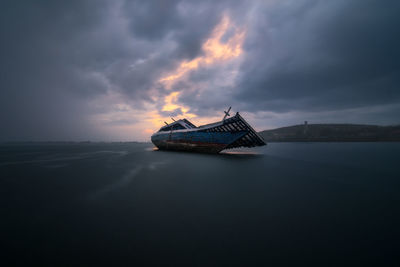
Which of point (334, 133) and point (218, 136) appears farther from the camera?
point (334, 133)

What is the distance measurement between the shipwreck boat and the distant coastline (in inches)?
5874

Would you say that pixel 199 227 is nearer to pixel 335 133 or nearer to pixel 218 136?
pixel 218 136

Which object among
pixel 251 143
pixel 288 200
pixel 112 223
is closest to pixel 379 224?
pixel 288 200

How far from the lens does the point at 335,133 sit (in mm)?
139250

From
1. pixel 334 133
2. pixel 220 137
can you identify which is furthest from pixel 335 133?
pixel 220 137

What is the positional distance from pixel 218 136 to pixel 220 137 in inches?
17.4

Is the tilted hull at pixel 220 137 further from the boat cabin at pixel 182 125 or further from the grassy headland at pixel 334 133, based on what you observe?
the grassy headland at pixel 334 133

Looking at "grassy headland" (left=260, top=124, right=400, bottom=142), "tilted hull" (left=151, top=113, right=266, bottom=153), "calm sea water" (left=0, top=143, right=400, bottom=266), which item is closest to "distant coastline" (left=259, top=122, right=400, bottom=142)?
"grassy headland" (left=260, top=124, right=400, bottom=142)

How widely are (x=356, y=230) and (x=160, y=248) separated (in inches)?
259

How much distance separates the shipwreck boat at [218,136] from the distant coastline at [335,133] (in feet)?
489

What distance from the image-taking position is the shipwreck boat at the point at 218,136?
2325 centimetres

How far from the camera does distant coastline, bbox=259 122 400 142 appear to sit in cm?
12055

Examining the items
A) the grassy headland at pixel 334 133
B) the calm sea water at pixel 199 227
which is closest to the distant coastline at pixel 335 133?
the grassy headland at pixel 334 133

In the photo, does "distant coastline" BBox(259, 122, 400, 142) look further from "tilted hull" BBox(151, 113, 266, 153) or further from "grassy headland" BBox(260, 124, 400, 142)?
"tilted hull" BBox(151, 113, 266, 153)
